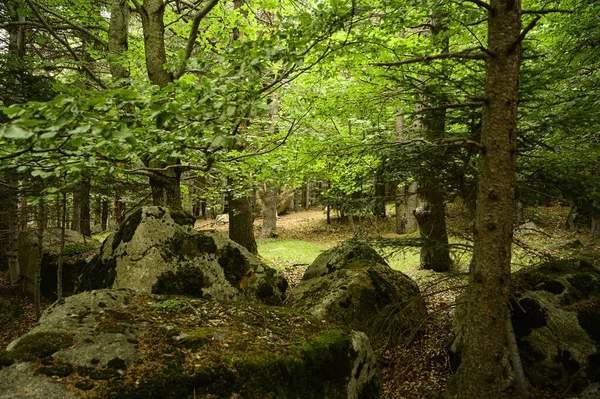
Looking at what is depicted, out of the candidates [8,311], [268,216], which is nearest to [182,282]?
[8,311]

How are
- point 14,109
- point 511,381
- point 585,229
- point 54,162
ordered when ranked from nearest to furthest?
point 14,109
point 54,162
point 511,381
point 585,229

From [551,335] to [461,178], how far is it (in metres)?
2.72

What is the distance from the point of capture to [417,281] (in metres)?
9.78

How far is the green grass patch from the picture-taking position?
14.8 meters

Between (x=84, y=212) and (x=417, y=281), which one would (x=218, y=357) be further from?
(x=84, y=212)

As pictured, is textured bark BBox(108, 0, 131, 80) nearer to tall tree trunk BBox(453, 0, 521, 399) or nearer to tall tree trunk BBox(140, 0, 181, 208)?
tall tree trunk BBox(140, 0, 181, 208)

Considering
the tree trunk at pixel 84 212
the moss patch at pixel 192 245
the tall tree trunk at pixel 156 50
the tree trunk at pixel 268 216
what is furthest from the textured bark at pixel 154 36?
the tree trunk at pixel 268 216

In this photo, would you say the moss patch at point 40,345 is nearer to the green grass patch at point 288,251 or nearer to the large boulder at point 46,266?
the large boulder at point 46,266

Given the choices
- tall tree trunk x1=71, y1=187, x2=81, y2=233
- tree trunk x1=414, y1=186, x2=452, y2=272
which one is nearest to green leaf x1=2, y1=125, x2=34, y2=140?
tall tree trunk x1=71, y1=187, x2=81, y2=233

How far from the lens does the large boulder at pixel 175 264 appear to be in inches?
235

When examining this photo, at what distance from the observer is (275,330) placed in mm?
4062

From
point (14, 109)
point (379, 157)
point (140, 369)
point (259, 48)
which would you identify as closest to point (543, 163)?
point (379, 157)

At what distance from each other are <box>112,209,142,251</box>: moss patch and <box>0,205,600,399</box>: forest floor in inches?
168

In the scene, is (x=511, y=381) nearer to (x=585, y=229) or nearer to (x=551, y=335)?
(x=551, y=335)
